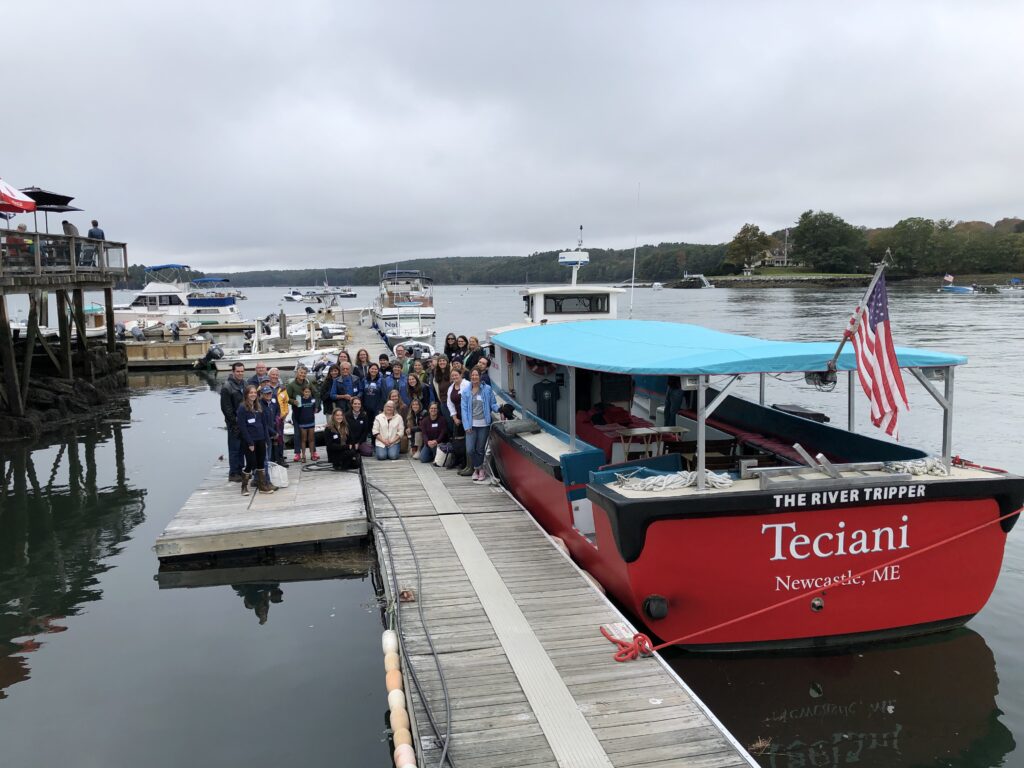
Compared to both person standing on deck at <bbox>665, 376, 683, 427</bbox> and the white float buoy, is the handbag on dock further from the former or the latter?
the white float buoy

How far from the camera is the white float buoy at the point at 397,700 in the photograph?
5402mm

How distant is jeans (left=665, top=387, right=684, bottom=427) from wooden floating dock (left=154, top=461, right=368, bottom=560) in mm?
4322

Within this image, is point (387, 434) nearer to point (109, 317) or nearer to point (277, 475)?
point (277, 475)

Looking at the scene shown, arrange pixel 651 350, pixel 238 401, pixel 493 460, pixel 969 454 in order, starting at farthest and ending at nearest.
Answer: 1. pixel 969 454
2. pixel 493 460
3. pixel 238 401
4. pixel 651 350

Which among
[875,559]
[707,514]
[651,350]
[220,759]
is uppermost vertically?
[651,350]

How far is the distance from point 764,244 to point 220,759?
6061 inches

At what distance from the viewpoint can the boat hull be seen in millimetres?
6582

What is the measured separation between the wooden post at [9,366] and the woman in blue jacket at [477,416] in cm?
1225

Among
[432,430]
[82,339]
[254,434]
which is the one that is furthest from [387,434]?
[82,339]

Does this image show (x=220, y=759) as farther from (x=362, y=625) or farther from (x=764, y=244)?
(x=764, y=244)

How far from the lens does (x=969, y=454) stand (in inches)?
619

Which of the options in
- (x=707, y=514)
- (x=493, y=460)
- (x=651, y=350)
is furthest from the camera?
(x=493, y=460)

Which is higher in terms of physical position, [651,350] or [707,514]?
[651,350]

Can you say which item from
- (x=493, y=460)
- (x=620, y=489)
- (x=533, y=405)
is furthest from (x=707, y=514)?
(x=493, y=460)
